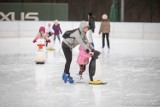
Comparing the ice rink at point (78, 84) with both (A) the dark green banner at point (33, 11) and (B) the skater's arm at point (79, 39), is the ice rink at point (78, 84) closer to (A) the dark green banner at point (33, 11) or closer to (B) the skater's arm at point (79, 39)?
(B) the skater's arm at point (79, 39)

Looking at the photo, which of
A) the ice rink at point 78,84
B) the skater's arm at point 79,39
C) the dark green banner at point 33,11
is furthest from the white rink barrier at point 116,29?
the skater's arm at point 79,39

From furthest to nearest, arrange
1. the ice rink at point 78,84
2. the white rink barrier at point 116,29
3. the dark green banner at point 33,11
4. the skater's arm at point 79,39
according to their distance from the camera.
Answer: the dark green banner at point 33,11 → the white rink barrier at point 116,29 → the skater's arm at point 79,39 → the ice rink at point 78,84

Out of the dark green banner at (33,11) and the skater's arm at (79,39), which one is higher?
the dark green banner at (33,11)

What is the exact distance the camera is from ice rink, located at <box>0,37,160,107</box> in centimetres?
746

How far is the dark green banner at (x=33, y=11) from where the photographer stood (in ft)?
75.6

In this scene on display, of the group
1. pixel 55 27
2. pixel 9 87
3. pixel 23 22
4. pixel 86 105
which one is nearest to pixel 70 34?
pixel 9 87

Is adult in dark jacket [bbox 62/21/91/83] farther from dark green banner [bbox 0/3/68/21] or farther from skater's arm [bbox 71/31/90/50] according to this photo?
dark green banner [bbox 0/3/68/21]

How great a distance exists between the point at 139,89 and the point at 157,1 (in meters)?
15.8

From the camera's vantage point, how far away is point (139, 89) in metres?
8.72

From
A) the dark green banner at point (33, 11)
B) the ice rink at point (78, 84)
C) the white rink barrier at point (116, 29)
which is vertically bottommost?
the ice rink at point (78, 84)

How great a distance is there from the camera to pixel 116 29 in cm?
2341

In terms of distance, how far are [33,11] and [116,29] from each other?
14.4ft

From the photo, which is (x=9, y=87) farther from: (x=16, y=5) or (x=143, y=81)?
(x=16, y=5)

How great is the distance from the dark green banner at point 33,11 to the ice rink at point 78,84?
8.54 m
